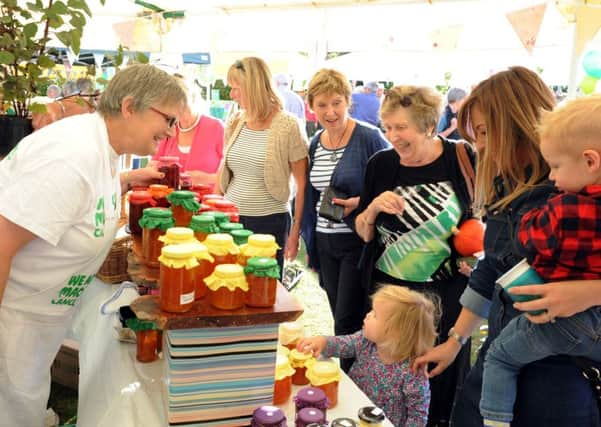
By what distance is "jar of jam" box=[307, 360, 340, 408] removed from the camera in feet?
4.42

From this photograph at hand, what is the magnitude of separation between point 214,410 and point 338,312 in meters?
1.31

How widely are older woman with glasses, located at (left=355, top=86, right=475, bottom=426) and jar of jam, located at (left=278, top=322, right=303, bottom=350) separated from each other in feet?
1.82

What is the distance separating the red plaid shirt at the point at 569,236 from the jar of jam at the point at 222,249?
25.4 inches

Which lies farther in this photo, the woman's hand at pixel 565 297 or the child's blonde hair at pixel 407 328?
the child's blonde hair at pixel 407 328

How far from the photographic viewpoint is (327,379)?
135 centimetres

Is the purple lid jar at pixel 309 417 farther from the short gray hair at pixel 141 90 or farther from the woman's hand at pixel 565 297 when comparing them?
the short gray hair at pixel 141 90

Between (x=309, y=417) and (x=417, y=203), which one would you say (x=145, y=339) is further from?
(x=417, y=203)

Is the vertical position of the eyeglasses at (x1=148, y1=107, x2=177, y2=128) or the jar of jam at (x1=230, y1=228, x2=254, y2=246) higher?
the eyeglasses at (x1=148, y1=107, x2=177, y2=128)

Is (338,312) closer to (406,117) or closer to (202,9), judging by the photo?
(406,117)

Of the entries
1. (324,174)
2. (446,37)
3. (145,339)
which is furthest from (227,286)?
(446,37)

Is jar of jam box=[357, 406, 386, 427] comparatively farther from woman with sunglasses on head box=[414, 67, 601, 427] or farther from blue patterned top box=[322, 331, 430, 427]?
blue patterned top box=[322, 331, 430, 427]

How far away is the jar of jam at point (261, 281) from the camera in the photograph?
1.13m

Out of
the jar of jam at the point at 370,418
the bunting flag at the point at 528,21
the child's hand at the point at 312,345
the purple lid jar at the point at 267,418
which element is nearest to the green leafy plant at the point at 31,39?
the child's hand at the point at 312,345

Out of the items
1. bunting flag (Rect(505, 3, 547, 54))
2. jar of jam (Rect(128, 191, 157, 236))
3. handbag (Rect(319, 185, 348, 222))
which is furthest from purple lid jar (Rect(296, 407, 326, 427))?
bunting flag (Rect(505, 3, 547, 54))
